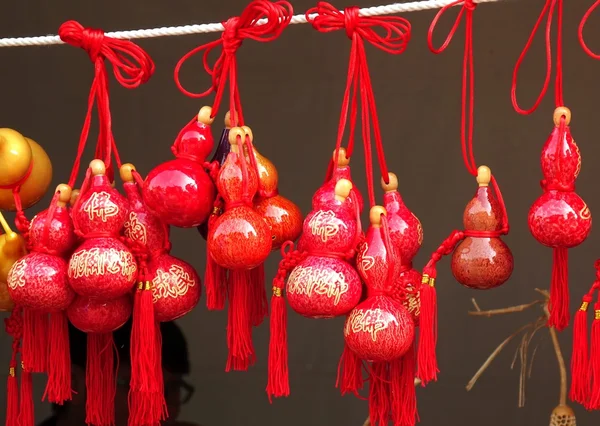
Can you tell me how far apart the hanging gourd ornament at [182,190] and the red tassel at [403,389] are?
30 centimetres

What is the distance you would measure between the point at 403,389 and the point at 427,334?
100 mm

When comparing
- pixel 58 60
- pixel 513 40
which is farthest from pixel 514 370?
pixel 58 60

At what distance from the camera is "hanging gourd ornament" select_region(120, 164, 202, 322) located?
129 cm

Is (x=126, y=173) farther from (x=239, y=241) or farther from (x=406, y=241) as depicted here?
(x=406, y=241)

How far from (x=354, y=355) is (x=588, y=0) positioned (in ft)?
3.16

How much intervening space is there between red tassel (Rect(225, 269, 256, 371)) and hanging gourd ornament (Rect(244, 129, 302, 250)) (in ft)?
0.20

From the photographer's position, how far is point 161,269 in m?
1.29

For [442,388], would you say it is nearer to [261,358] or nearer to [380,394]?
[261,358]

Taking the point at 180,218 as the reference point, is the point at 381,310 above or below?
A: below

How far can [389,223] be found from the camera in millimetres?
1252

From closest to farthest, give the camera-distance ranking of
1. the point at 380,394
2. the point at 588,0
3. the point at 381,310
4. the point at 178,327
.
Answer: the point at 381,310, the point at 380,394, the point at 588,0, the point at 178,327

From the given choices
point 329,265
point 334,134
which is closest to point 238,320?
point 329,265

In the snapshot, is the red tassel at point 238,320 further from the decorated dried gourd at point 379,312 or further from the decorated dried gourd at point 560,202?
the decorated dried gourd at point 560,202

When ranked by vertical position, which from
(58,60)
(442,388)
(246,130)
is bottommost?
(442,388)
